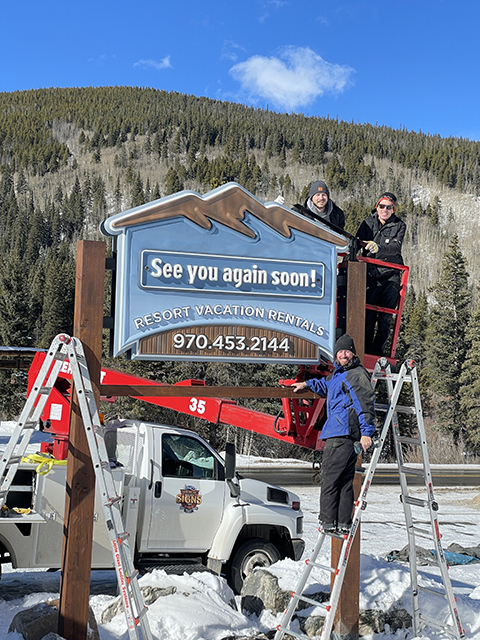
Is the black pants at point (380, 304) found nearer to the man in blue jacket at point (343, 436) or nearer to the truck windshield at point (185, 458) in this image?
the man in blue jacket at point (343, 436)

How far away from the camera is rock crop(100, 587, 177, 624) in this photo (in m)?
5.87

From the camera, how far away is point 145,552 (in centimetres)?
743

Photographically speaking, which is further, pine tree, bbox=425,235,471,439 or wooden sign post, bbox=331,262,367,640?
pine tree, bbox=425,235,471,439

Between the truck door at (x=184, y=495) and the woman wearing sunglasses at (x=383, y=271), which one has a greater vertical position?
the woman wearing sunglasses at (x=383, y=271)

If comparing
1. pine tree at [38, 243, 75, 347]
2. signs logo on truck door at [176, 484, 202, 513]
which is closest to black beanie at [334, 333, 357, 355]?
signs logo on truck door at [176, 484, 202, 513]

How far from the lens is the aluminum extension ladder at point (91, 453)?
452 cm

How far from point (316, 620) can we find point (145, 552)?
2.41 m

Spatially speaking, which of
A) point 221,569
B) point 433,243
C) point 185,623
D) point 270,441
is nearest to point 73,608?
point 185,623

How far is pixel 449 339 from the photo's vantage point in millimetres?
43812

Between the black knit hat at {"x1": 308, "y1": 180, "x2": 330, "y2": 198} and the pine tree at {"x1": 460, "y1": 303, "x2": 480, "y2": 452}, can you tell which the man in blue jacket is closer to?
the black knit hat at {"x1": 308, "y1": 180, "x2": 330, "y2": 198}

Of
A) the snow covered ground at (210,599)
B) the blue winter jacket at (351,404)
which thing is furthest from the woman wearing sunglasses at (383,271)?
the snow covered ground at (210,599)

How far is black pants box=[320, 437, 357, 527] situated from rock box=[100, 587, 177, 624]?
192 cm

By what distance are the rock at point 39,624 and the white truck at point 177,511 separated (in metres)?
1.62

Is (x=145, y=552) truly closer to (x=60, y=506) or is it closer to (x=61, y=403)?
(x=60, y=506)
